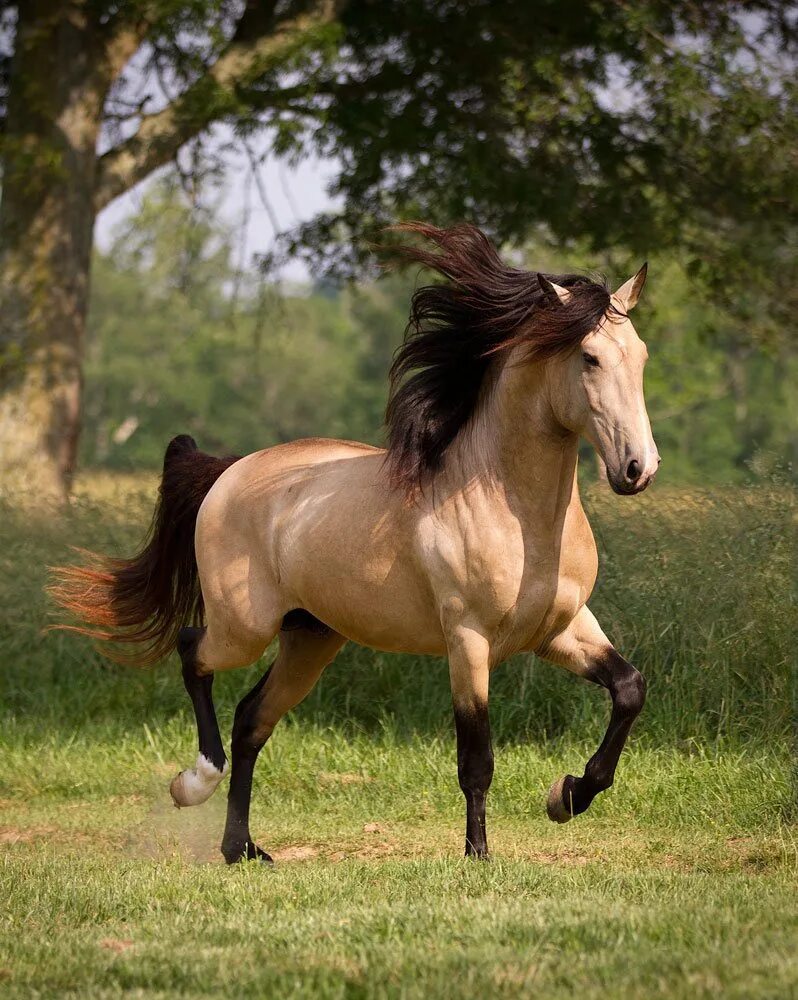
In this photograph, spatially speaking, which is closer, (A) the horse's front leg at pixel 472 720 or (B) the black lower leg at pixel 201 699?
(A) the horse's front leg at pixel 472 720

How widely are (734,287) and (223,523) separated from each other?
30.9 feet

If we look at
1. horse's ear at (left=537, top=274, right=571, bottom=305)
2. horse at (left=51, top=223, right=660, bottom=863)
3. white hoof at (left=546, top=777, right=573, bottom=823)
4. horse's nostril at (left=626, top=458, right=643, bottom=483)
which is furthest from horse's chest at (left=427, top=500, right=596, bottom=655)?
horse's ear at (left=537, top=274, right=571, bottom=305)

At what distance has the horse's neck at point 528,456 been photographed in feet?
17.2

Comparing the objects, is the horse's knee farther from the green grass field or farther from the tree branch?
the tree branch

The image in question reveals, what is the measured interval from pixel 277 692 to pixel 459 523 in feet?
5.32

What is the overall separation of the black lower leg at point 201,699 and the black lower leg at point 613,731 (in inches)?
68.2

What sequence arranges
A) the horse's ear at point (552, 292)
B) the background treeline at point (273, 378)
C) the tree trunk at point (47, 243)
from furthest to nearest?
1. the background treeline at point (273, 378)
2. the tree trunk at point (47, 243)
3. the horse's ear at point (552, 292)

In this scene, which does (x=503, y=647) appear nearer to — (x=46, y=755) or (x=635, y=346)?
(x=635, y=346)

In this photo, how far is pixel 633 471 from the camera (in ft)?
15.1

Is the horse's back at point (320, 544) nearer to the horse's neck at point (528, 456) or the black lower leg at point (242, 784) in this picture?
the horse's neck at point (528, 456)

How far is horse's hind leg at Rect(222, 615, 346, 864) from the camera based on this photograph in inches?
250

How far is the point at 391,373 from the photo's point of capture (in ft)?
18.6

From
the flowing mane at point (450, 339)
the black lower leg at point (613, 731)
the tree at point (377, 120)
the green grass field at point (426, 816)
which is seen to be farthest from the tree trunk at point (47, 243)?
the black lower leg at point (613, 731)

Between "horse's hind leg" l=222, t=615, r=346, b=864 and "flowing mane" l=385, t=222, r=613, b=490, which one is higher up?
"flowing mane" l=385, t=222, r=613, b=490
